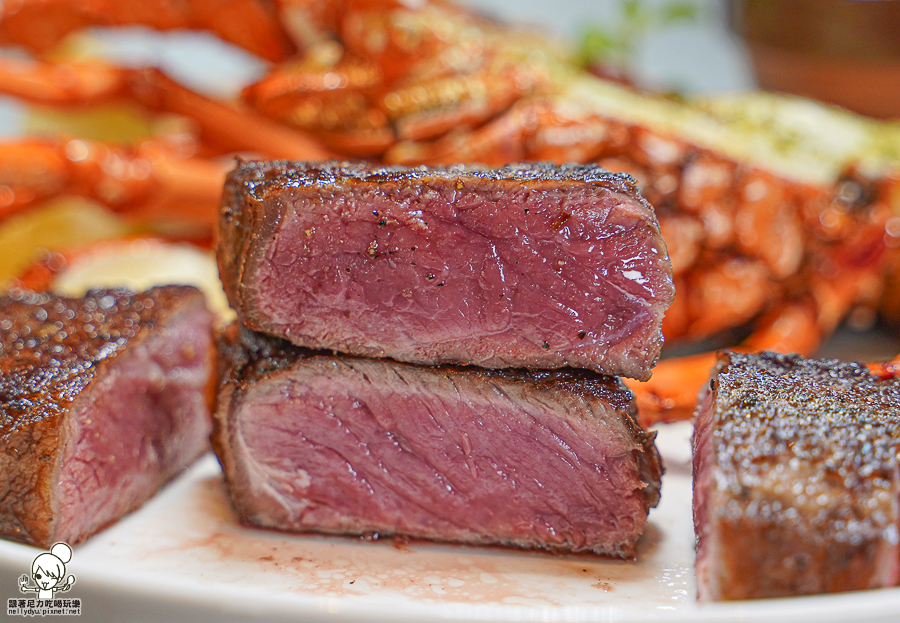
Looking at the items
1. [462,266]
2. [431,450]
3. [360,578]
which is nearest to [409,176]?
[462,266]

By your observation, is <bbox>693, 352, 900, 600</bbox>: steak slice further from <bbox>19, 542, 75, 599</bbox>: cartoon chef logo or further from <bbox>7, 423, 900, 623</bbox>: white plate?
<bbox>19, 542, 75, 599</bbox>: cartoon chef logo

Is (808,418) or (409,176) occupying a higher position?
(409,176)

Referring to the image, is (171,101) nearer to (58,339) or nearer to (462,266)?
(58,339)

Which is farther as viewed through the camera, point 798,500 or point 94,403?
point 94,403

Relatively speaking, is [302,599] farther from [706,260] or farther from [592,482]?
[706,260]

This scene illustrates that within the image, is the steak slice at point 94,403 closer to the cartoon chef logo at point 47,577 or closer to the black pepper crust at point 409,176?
the cartoon chef logo at point 47,577

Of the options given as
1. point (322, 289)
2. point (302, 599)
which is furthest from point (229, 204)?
point (302, 599)

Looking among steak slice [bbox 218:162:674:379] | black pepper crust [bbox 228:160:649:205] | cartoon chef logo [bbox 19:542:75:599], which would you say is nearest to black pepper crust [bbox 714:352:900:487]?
steak slice [bbox 218:162:674:379]
